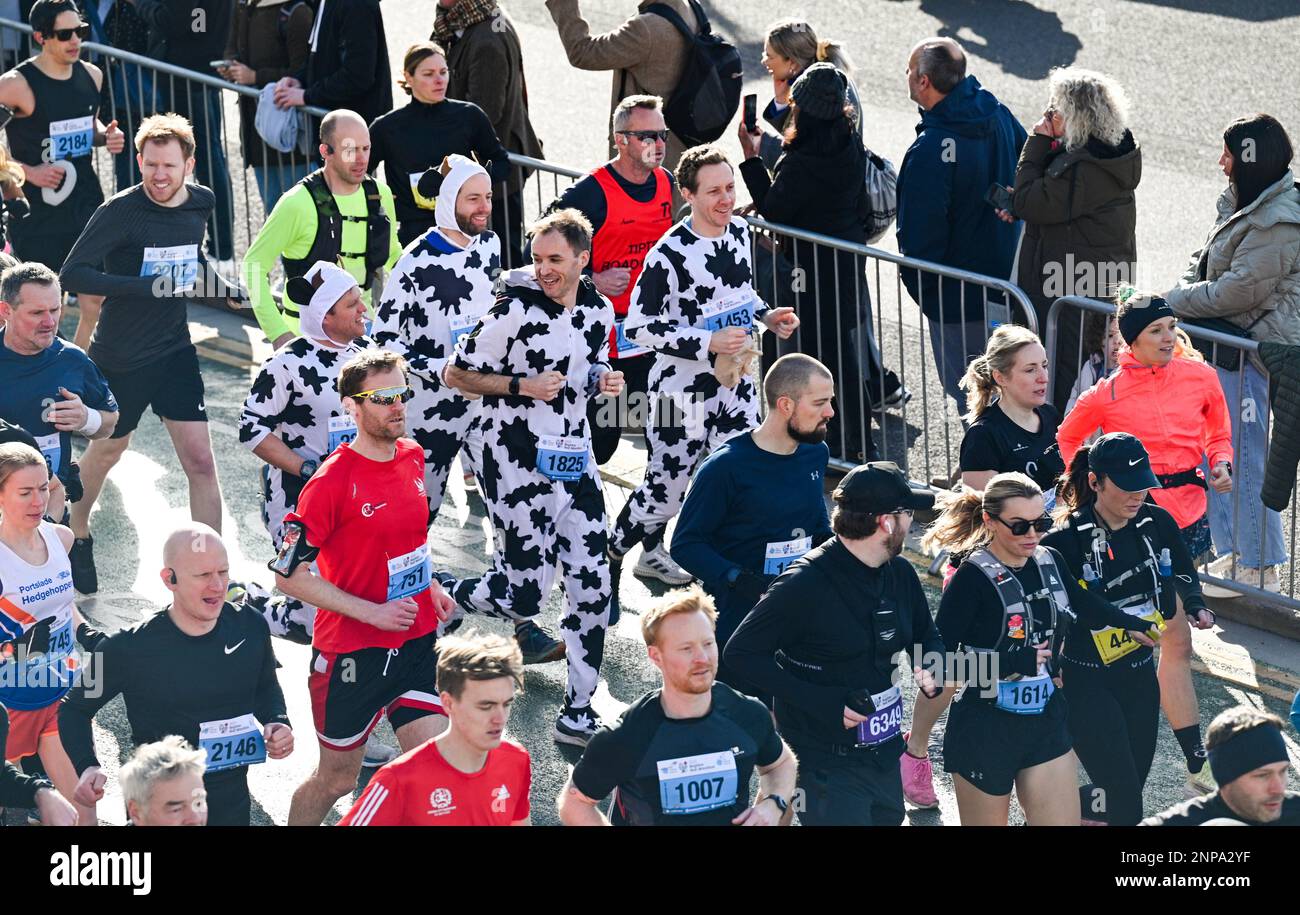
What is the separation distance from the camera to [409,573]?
8.28m

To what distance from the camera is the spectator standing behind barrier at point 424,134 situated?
11.9 metres

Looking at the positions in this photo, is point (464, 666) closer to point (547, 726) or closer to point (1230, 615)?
point (547, 726)

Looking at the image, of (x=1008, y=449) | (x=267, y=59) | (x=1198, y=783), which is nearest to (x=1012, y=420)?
(x=1008, y=449)

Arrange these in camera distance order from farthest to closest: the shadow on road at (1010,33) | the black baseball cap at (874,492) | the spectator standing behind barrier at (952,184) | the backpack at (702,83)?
the shadow on road at (1010,33), the backpack at (702,83), the spectator standing behind barrier at (952,184), the black baseball cap at (874,492)

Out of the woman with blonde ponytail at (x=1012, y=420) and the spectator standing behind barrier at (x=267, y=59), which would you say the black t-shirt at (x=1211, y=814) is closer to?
the woman with blonde ponytail at (x=1012, y=420)

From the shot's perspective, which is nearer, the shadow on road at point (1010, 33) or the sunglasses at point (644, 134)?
the sunglasses at point (644, 134)

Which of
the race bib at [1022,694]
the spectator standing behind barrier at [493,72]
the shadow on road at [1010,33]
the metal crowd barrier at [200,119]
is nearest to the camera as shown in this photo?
the race bib at [1022,694]

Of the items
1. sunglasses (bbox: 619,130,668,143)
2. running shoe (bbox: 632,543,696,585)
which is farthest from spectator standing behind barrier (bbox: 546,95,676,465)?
running shoe (bbox: 632,543,696,585)

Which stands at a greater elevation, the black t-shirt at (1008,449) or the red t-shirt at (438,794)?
the black t-shirt at (1008,449)

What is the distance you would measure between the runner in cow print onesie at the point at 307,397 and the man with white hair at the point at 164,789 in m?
2.55

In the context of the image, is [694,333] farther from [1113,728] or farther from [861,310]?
[1113,728]

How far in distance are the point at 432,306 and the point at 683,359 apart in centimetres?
122

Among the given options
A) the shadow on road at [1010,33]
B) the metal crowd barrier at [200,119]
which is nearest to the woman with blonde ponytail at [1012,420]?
the metal crowd barrier at [200,119]

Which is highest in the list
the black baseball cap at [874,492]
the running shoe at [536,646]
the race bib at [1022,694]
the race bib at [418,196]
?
the race bib at [418,196]
